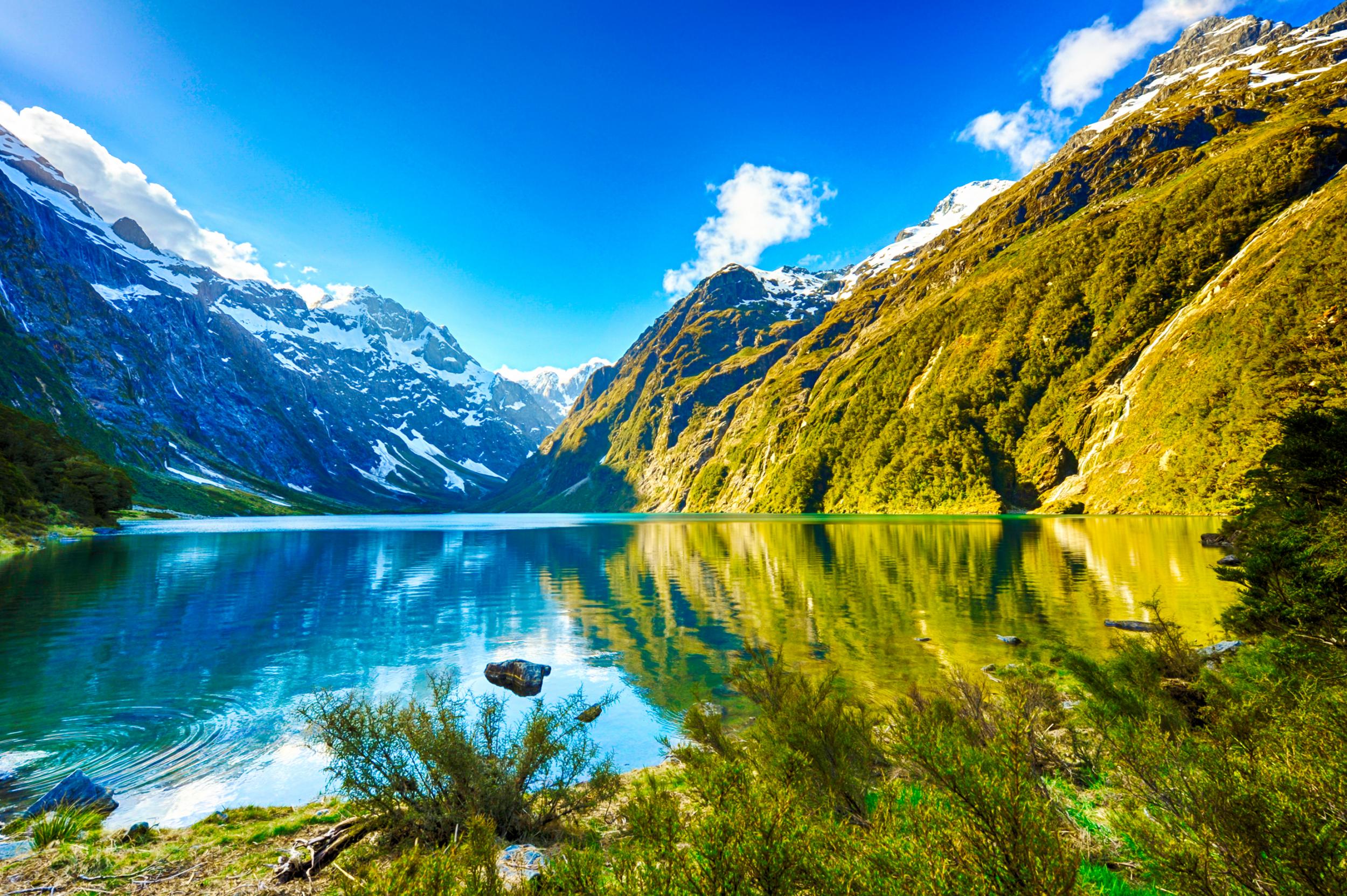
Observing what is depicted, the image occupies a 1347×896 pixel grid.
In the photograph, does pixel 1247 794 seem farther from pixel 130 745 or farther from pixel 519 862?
pixel 130 745

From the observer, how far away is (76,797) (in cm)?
1074

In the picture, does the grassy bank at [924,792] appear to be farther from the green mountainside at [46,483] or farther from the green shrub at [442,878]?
the green mountainside at [46,483]

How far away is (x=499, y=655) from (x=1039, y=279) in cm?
18897

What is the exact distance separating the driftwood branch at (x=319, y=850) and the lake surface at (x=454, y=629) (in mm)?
4593

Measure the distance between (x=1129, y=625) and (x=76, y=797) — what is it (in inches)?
1278

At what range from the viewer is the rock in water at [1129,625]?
69.3 ft

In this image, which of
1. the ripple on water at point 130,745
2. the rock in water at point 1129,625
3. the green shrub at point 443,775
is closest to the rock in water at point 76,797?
the ripple on water at point 130,745

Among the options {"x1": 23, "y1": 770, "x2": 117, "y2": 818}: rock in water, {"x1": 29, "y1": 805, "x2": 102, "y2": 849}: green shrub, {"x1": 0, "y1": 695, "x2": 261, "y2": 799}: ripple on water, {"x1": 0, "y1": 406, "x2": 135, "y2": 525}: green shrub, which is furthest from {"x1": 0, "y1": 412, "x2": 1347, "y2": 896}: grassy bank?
{"x1": 0, "y1": 406, "x2": 135, "y2": 525}: green shrub

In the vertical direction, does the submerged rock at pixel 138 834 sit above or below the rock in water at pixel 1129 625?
below

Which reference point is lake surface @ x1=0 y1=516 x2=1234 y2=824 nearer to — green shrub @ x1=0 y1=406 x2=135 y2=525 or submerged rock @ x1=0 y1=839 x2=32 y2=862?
submerged rock @ x1=0 y1=839 x2=32 y2=862

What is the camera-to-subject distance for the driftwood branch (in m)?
7.91

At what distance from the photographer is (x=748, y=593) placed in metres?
35.7

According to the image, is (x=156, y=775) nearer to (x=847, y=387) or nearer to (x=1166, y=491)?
(x=1166, y=491)

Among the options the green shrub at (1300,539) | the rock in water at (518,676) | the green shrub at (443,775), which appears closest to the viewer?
the green shrub at (443,775)
